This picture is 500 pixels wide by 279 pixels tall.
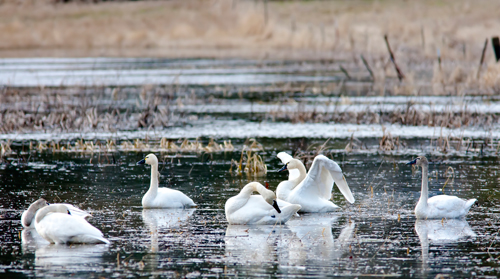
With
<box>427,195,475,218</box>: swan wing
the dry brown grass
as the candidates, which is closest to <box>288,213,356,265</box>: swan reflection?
<box>427,195,475,218</box>: swan wing

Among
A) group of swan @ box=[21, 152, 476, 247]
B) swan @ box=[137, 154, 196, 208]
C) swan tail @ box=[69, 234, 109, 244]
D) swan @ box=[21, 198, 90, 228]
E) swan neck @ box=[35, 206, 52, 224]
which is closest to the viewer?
swan tail @ box=[69, 234, 109, 244]

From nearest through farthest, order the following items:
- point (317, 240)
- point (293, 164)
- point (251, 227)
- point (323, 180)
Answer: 1. point (317, 240)
2. point (251, 227)
3. point (323, 180)
4. point (293, 164)

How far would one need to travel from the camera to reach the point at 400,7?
2442 inches

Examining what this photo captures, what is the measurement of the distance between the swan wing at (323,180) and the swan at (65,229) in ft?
9.76

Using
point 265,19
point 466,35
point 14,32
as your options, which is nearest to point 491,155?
point 466,35

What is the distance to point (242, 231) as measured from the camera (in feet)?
→ 27.1

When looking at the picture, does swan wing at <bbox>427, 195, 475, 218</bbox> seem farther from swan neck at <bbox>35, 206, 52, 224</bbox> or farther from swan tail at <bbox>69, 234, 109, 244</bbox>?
swan neck at <bbox>35, 206, 52, 224</bbox>

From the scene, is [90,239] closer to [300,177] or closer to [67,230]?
[67,230]

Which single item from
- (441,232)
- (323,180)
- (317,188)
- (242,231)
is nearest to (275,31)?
(323,180)

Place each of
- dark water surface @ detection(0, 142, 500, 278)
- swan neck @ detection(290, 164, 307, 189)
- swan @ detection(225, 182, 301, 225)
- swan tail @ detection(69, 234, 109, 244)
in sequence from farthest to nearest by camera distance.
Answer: swan neck @ detection(290, 164, 307, 189), swan @ detection(225, 182, 301, 225), swan tail @ detection(69, 234, 109, 244), dark water surface @ detection(0, 142, 500, 278)

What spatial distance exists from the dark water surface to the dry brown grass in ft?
64.3

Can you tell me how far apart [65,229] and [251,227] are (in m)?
2.15

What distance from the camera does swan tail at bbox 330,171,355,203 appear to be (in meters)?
9.30

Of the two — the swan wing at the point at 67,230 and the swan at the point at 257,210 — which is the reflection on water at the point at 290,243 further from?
the swan wing at the point at 67,230
